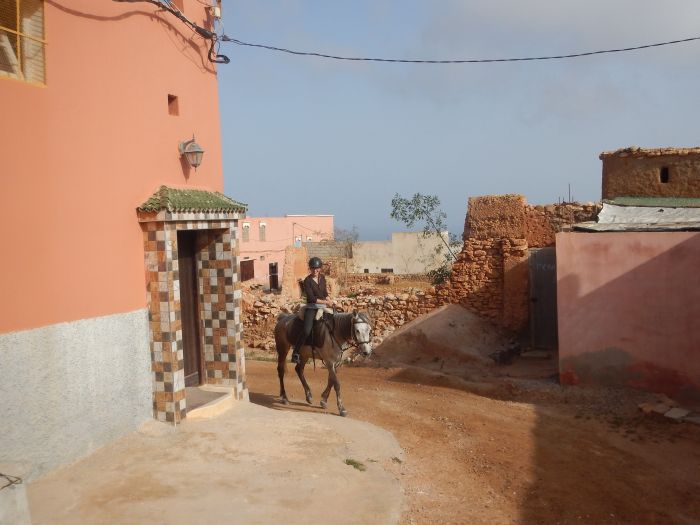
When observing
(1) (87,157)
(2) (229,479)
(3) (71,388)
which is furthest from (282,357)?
(1) (87,157)

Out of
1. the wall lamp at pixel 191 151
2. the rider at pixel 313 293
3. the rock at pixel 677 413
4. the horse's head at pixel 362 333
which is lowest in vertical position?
the rock at pixel 677 413

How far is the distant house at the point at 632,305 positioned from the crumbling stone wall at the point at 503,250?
2593 mm

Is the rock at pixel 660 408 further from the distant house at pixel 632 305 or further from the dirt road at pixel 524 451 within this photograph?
the distant house at pixel 632 305

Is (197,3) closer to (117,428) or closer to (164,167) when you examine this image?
(164,167)

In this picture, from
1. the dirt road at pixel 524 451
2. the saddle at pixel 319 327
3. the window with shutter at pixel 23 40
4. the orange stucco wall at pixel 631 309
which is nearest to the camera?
the window with shutter at pixel 23 40

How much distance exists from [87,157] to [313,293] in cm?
385

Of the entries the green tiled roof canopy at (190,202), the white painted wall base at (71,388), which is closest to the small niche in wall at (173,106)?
the green tiled roof canopy at (190,202)

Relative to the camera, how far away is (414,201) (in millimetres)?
22188


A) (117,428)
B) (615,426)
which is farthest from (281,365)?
(615,426)

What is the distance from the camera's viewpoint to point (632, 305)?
11234 mm

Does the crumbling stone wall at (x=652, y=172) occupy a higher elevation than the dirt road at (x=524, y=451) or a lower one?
higher

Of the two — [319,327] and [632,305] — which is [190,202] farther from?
[632,305]

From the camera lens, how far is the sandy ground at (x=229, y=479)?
5.40m

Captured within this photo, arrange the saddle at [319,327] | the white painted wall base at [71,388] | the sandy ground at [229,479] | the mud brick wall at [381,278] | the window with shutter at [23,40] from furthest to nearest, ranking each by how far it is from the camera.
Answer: the mud brick wall at [381,278] → the saddle at [319,327] → the window with shutter at [23,40] → the white painted wall base at [71,388] → the sandy ground at [229,479]
